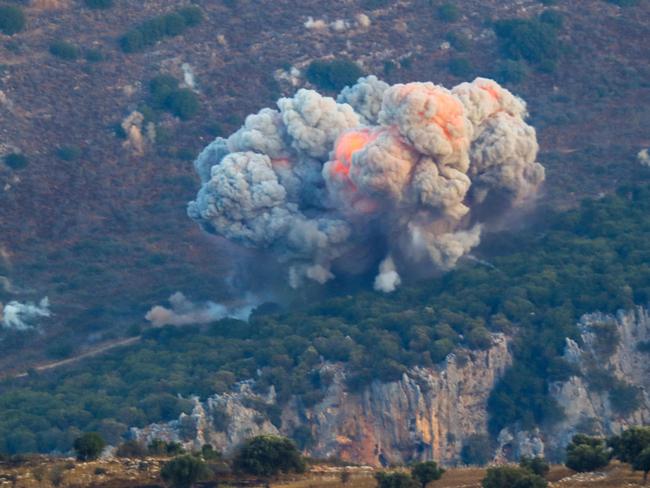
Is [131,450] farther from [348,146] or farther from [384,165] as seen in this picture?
[348,146]

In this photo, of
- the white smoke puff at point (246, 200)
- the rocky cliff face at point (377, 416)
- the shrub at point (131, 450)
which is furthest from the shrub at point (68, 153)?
the shrub at point (131, 450)

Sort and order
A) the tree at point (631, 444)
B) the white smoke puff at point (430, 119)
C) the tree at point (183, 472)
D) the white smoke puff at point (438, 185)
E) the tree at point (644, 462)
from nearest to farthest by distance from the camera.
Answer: the tree at point (644, 462)
the tree at point (183, 472)
the tree at point (631, 444)
the white smoke puff at point (430, 119)
the white smoke puff at point (438, 185)

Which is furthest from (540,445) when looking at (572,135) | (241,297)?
(572,135)

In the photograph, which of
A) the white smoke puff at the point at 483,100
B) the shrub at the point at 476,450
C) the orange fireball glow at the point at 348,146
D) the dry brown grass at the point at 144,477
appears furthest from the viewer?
the white smoke puff at the point at 483,100

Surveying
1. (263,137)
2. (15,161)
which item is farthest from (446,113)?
(15,161)

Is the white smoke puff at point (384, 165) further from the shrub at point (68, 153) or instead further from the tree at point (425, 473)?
the tree at point (425, 473)

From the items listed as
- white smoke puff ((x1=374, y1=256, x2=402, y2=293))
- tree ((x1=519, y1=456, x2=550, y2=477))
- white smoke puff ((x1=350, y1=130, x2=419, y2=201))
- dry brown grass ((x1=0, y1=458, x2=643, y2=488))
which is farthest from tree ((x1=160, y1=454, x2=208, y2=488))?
white smoke puff ((x1=374, y1=256, x2=402, y2=293))

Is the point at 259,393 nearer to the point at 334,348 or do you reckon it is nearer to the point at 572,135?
the point at 334,348
